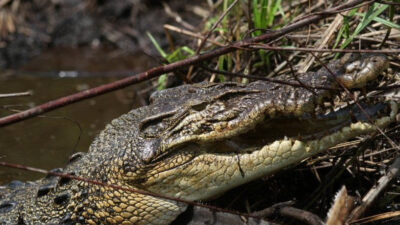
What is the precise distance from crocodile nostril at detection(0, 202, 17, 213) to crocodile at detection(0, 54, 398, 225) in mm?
418

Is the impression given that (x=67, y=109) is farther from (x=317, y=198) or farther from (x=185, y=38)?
(x=317, y=198)

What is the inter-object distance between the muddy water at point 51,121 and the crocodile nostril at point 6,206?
0.62 meters

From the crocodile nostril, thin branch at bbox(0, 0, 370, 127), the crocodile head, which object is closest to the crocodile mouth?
the crocodile head

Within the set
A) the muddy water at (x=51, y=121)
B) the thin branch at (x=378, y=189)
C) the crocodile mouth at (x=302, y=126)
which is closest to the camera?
the crocodile mouth at (x=302, y=126)

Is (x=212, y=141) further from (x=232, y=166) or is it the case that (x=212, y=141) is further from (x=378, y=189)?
(x=378, y=189)

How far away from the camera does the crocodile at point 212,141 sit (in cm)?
253

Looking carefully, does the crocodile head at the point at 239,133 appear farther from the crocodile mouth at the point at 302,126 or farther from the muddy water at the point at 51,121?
the muddy water at the point at 51,121

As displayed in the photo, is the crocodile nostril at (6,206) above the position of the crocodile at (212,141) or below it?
above

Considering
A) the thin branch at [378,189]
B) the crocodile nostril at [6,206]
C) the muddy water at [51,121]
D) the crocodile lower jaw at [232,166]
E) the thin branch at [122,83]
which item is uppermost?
the muddy water at [51,121]

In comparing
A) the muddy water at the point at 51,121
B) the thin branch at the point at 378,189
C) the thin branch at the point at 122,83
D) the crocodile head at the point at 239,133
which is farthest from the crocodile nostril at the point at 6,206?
the thin branch at the point at 378,189

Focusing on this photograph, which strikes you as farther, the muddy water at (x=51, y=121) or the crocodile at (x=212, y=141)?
the muddy water at (x=51, y=121)

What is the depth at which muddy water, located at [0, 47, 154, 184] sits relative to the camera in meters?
4.73

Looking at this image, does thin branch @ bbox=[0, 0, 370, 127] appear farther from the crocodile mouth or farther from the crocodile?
the crocodile mouth

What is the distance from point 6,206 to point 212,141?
4.50 feet
